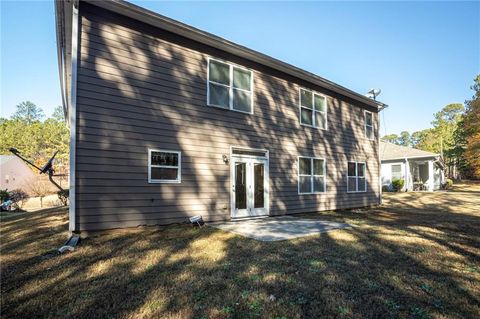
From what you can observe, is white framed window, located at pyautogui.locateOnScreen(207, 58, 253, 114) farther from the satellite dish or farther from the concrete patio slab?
the satellite dish

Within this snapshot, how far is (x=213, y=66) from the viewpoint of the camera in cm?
822

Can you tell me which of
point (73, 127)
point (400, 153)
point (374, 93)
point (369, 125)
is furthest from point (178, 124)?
point (400, 153)

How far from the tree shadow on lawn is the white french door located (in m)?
2.90

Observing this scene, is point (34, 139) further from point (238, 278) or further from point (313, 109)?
point (238, 278)

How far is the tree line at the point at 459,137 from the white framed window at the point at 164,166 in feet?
107

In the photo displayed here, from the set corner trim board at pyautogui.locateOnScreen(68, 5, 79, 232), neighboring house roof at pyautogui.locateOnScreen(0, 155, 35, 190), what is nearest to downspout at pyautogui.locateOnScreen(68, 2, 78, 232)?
corner trim board at pyautogui.locateOnScreen(68, 5, 79, 232)

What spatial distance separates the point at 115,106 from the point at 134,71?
106 cm

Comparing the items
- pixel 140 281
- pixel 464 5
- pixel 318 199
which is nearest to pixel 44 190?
pixel 318 199

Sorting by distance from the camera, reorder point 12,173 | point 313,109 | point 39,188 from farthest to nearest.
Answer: point 12,173, point 39,188, point 313,109

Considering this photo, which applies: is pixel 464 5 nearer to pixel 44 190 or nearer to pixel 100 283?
pixel 100 283

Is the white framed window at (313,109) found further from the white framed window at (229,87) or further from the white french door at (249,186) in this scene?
the white french door at (249,186)

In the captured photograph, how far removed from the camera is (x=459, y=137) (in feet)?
124

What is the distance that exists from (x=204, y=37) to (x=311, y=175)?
21.4ft

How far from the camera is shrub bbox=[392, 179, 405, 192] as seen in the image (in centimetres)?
2312
